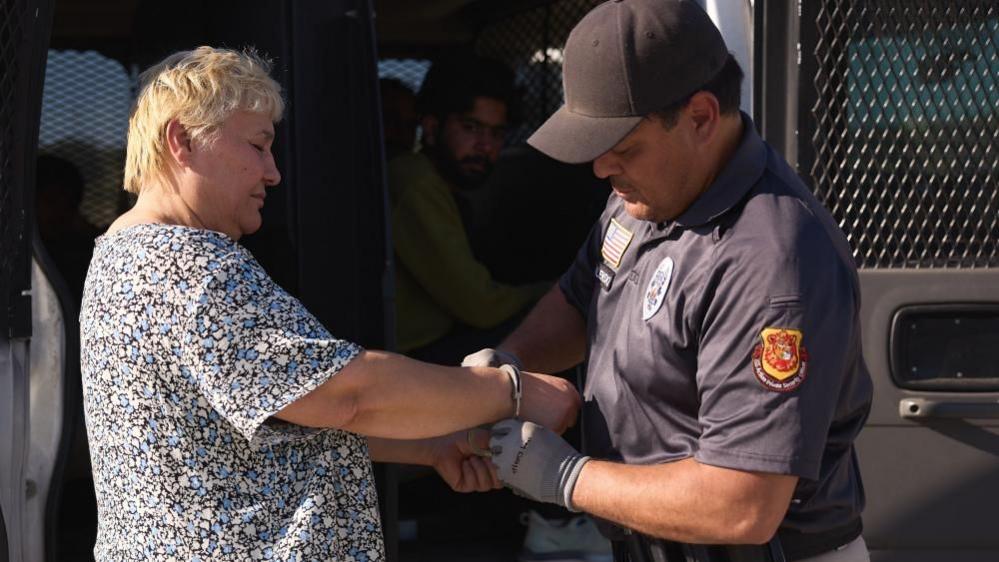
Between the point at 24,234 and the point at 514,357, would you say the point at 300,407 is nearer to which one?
the point at 514,357

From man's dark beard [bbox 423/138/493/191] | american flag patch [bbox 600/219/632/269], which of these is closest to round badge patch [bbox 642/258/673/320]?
american flag patch [bbox 600/219/632/269]

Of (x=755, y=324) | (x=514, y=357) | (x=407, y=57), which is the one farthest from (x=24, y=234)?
(x=407, y=57)

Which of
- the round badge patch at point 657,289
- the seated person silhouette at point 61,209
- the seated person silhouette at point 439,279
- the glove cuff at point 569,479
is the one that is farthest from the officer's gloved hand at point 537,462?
the seated person silhouette at point 61,209

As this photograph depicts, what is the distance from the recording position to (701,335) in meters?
1.82

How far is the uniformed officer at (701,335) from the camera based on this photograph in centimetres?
174

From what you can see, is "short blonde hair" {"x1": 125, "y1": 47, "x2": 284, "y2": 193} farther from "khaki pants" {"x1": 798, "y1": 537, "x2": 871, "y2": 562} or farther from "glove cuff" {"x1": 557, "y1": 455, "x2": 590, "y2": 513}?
"khaki pants" {"x1": 798, "y1": 537, "x2": 871, "y2": 562}

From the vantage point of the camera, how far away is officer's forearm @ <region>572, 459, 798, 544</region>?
176 cm

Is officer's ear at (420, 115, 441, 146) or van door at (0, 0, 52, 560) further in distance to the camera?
officer's ear at (420, 115, 441, 146)

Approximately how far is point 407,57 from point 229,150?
2.33 m

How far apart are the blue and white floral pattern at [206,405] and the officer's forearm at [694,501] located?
16.1 inches

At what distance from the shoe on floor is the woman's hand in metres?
1.04

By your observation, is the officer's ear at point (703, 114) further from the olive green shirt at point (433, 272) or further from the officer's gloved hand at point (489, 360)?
the olive green shirt at point (433, 272)

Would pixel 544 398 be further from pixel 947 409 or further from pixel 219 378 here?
pixel 947 409

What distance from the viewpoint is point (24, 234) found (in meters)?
2.17
